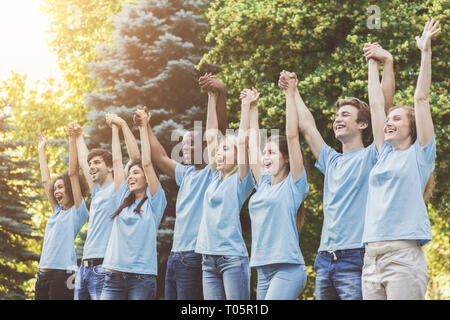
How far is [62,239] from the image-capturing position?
721 centimetres

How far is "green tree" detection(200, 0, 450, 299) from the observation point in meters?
12.5

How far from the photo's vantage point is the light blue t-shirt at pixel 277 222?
16.0ft

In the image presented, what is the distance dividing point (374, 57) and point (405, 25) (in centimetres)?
833

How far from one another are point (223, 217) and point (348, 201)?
1180 mm

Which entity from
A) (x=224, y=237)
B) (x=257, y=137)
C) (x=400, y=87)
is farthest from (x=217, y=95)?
(x=400, y=87)

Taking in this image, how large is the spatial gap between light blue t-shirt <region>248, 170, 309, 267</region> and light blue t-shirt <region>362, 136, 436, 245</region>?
79 cm

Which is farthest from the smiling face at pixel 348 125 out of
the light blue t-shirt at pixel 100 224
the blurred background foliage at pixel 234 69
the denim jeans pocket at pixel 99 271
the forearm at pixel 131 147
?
the blurred background foliage at pixel 234 69

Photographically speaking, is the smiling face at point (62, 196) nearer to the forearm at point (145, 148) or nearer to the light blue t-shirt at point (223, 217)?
the forearm at point (145, 148)

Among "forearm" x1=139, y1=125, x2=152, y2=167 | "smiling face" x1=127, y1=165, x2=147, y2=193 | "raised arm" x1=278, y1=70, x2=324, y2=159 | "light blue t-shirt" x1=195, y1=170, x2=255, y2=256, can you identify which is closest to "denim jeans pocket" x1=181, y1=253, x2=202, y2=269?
"light blue t-shirt" x1=195, y1=170, x2=255, y2=256

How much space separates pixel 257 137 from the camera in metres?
5.53

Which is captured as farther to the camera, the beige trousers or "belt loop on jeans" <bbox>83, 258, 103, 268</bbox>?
"belt loop on jeans" <bbox>83, 258, 103, 268</bbox>

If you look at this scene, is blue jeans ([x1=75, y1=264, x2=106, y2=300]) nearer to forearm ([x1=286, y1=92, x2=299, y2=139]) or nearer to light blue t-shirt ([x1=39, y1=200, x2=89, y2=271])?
light blue t-shirt ([x1=39, y1=200, x2=89, y2=271])

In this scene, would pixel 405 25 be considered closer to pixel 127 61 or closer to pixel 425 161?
pixel 127 61

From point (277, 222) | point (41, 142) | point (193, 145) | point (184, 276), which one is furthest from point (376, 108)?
point (41, 142)
